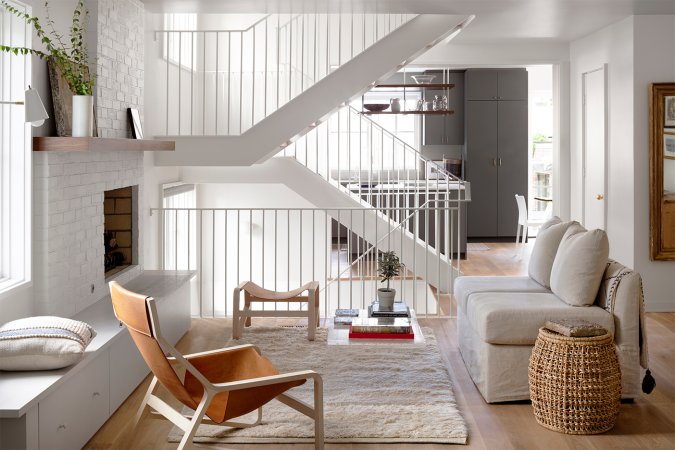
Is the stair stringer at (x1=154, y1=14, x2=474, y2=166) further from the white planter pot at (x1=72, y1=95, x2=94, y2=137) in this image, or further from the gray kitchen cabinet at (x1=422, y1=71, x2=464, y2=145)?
the gray kitchen cabinet at (x1=422, y1=71, x2=464, y2=145)

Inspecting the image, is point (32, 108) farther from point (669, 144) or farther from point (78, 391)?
point (669, 144)

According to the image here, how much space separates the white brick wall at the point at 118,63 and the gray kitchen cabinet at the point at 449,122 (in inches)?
276

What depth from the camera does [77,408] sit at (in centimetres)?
361

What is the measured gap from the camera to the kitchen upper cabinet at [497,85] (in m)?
12.3

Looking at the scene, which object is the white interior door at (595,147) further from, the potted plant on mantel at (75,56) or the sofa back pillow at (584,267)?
the potted plant on mantel at (75,56)

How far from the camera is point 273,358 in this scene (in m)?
5.25

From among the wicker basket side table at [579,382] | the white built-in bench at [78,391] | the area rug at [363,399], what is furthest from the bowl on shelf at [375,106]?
the wicker basket side table at [579,382]

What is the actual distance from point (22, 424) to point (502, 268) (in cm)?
745

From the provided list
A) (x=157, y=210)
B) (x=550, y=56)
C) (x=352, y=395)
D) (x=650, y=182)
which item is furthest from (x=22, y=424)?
(x=550, y=56)

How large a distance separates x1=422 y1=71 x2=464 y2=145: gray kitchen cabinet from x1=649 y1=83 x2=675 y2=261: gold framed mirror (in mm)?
5838

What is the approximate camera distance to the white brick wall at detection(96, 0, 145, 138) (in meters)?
5.20

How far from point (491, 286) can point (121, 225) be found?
2776mm

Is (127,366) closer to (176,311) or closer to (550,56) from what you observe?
(176,311)

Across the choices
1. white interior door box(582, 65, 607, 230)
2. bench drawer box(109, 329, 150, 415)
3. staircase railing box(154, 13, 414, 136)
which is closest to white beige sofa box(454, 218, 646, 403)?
bench drawer box(109, 329, 150, 415)
